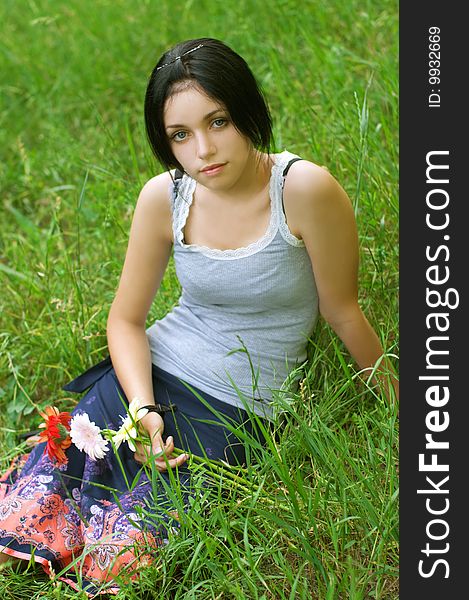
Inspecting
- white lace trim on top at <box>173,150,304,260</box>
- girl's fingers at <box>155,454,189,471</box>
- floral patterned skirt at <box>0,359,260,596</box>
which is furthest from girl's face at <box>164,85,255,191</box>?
girl's fingers at <box>155,454,189,471</box>

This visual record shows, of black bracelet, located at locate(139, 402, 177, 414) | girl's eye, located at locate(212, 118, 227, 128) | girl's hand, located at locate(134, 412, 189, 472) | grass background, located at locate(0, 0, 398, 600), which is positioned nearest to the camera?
grass background, located at locate(0, 0, 398, 600)

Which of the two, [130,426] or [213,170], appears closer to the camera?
[213,170]

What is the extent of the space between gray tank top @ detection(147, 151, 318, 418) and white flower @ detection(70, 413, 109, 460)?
268mm

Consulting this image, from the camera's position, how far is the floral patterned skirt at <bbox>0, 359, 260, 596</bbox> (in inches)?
86.3

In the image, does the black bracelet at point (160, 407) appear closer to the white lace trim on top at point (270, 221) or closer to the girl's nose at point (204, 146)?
the white lace trim on top at point (270, 221)

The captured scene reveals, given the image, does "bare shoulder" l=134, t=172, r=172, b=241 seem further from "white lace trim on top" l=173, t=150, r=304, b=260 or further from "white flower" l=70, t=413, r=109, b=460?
"white flower" l=70, t=413, r=109, b=460

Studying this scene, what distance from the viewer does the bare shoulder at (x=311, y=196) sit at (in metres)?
2.24

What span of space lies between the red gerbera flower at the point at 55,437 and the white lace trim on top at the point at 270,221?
0.52 meters

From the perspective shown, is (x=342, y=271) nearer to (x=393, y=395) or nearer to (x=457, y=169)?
(x=393, y=395)

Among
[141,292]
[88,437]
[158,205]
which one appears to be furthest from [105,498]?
[158,205]

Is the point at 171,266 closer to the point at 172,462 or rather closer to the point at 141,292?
the point at 141,292

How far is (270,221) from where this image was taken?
231 cm

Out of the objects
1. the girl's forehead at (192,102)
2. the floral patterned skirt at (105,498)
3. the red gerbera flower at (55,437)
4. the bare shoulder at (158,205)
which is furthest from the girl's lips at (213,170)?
the red gerbera flower at (55,437)

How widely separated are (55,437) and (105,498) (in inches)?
8.2
